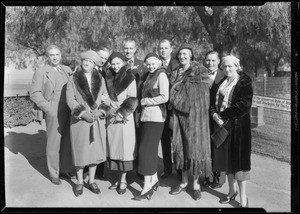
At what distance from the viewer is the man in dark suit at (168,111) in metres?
3.88

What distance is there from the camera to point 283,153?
5109mm

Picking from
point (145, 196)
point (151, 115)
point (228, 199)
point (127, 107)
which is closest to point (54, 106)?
point (127, 107)

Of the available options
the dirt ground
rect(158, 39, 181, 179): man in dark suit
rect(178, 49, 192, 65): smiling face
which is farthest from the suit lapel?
rect(178, 49, 192, 65): smiling face

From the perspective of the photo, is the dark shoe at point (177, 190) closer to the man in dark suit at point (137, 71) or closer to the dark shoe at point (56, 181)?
the man in dark suit at point (137, 71)

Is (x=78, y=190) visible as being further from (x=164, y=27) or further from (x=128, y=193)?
(x=164, y=27)

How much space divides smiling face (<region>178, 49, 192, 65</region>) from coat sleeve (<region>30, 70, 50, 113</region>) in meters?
1.84

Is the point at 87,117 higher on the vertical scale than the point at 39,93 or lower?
lower

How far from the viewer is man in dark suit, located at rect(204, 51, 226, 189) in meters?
3.61

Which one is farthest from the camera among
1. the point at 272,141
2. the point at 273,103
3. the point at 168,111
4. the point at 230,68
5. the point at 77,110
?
the point at 272,141

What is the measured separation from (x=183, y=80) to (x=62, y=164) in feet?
6.76

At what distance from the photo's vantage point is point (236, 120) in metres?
3.30

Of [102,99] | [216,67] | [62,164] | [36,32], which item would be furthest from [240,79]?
[36,32]

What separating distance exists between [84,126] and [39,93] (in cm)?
82

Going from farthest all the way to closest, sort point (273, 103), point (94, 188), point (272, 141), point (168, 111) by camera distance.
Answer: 1. point (272, 141)
2. point (273, 103)
3. point (168, 111)
4. point (94, 188)
